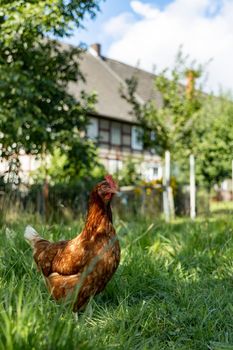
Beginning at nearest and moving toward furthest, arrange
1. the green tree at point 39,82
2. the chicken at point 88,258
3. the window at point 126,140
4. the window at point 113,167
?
the chicken at point 88,258 → the green tree at point 39,82 → the window at point 113,167 → the window at point 126,140

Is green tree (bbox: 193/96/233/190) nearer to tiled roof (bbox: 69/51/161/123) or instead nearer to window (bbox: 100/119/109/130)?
tiled roof (bbox: 69/51/161/123)

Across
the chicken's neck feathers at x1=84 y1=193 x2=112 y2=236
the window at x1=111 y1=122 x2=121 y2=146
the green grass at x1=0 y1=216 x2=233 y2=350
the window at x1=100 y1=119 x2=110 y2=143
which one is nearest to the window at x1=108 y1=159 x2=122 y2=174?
the window at x1=100 y1=119 x2=110 y2=143

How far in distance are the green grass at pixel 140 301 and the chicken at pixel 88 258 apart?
0.46 ft

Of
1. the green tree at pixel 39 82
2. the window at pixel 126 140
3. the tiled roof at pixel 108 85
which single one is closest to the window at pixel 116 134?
the window at pixel 126 140

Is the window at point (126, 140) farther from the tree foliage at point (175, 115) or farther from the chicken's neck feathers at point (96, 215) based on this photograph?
the chicken's neck feathers at point (96, 215)

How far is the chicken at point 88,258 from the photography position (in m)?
3.12

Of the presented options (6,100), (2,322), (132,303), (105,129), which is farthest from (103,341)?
(105,129)

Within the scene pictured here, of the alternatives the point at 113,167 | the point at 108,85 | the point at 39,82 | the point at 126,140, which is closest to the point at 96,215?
the point at 39,82

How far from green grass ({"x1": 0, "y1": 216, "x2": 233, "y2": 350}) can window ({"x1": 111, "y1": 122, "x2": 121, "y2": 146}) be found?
25.2 metres

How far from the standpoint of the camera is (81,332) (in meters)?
2.18

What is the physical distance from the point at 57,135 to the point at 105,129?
823 inches

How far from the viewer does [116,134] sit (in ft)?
102

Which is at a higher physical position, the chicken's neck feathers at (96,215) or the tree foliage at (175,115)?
the tree foliage at (175,115)

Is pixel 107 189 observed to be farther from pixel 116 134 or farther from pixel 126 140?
pixel 126 140
